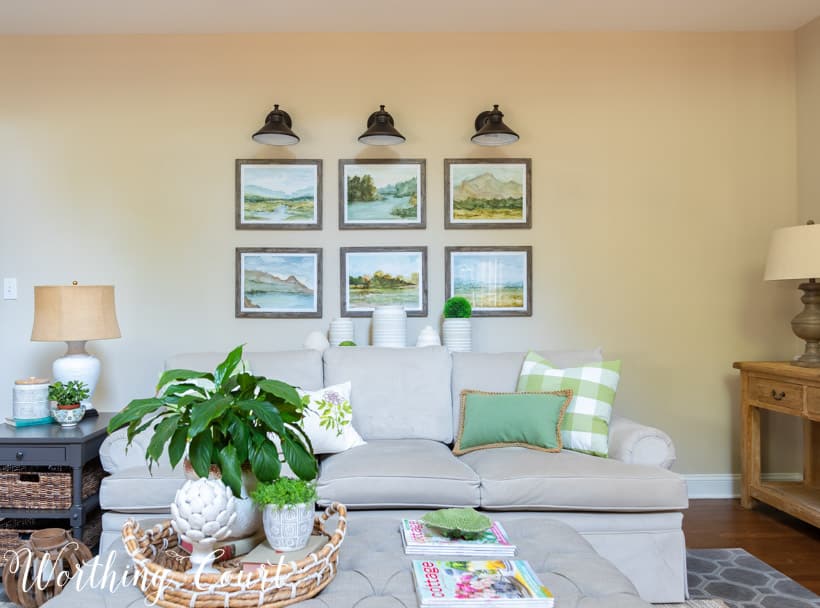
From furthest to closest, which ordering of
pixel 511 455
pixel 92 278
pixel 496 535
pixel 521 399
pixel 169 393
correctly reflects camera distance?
pixel 92 278 < pixel 521 399 < pixel 511 455 < pixel 496 535 < pixel 169 393

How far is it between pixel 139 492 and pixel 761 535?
A: 9.20ft

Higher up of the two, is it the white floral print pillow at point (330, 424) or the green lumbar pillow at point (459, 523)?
the white floral print pillow at point (330, 424)

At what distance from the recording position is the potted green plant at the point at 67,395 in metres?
2.88

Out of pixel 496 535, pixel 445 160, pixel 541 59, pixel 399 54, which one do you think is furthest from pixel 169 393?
pixel 541 59

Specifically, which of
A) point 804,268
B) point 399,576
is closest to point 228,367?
point 399,576

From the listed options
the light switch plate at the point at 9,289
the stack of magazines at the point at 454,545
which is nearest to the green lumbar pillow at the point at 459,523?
the stack of magazines at the point at 454,545

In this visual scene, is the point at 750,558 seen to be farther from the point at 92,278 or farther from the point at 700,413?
the point at 92,278

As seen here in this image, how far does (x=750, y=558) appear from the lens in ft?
9.20

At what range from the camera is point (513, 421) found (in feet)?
9.27

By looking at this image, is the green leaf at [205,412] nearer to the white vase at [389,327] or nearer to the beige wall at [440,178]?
the white vase at [389,327]

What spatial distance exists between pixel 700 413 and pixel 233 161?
3060mm

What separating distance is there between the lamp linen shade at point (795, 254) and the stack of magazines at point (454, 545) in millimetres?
2222

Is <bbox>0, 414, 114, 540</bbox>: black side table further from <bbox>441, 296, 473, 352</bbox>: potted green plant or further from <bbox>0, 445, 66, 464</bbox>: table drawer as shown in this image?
<bbox>441, 296, 473, 352</bbox>: potted green plant

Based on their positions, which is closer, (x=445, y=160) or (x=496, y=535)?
(x=496, y=535)
